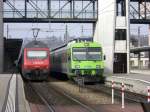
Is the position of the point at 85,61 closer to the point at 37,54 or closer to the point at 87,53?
the point at 87,53

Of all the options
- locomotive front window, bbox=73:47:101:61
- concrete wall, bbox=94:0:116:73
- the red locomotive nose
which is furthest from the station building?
locomotive front window, bbox=73:47:101:61

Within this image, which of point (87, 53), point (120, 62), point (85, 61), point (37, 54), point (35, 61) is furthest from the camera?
point (120, 62)

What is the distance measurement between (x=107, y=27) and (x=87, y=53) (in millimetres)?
13515

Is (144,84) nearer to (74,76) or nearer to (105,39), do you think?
(74,76)

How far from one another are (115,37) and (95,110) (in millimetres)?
35152

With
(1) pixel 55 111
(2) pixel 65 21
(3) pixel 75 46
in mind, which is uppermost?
(2) pixel 65 21

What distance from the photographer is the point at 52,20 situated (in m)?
55.2

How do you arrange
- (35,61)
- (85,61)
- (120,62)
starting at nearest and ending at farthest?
(85,61) < (35,61) < (120,62)

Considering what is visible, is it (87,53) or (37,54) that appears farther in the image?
(37,54)

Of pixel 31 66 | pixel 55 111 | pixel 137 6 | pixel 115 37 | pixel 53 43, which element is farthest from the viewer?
pixel 53 43

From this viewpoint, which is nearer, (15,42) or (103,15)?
(103,15)

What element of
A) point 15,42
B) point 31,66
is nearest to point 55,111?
point 31,66

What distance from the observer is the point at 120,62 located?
5241 cm

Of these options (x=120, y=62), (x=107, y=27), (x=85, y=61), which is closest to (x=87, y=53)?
(x=85, y=61)
